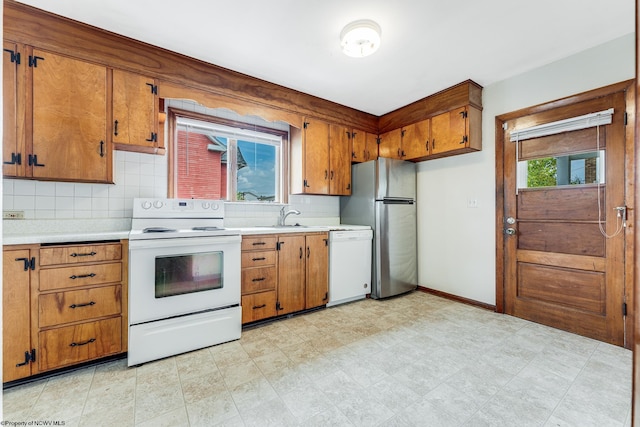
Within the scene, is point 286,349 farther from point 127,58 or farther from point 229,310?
point 127,58

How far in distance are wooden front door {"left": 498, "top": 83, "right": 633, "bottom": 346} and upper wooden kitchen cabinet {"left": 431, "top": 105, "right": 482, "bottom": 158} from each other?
282mm

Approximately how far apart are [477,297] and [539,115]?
1995 millimetres

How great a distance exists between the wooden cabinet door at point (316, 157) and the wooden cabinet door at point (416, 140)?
3.35 ft

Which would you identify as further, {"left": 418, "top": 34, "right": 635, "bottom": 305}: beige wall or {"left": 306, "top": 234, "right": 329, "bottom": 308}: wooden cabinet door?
{"left": 306, "top": 234, "right": 329, "bottom": 308}: wooden cabinet door

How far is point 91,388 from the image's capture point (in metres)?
1.97

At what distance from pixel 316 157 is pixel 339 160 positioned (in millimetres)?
358

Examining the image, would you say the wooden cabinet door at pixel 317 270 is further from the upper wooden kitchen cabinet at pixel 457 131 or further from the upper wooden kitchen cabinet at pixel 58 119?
the upper wooden kitchen cabinet at pixel 58 119

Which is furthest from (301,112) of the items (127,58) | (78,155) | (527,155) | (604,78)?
(604,78)

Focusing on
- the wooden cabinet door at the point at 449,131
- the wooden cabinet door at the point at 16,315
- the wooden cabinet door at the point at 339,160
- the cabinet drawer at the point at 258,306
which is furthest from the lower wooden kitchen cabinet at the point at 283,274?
the wooden cabinet door at the point at 449,131

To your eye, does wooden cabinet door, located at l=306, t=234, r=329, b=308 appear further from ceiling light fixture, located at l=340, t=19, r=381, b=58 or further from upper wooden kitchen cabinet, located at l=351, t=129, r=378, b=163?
ceiling light fixture, located at l=340, t=19, r=381, b=58

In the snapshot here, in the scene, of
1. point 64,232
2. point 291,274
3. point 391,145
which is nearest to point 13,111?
point 64,232

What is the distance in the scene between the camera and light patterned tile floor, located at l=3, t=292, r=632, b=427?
1.73 metres

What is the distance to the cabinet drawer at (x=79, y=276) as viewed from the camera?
2043 mm

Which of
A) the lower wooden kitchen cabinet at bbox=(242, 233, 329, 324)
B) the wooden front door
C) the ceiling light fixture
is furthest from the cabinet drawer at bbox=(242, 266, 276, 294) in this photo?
the wooden front door
